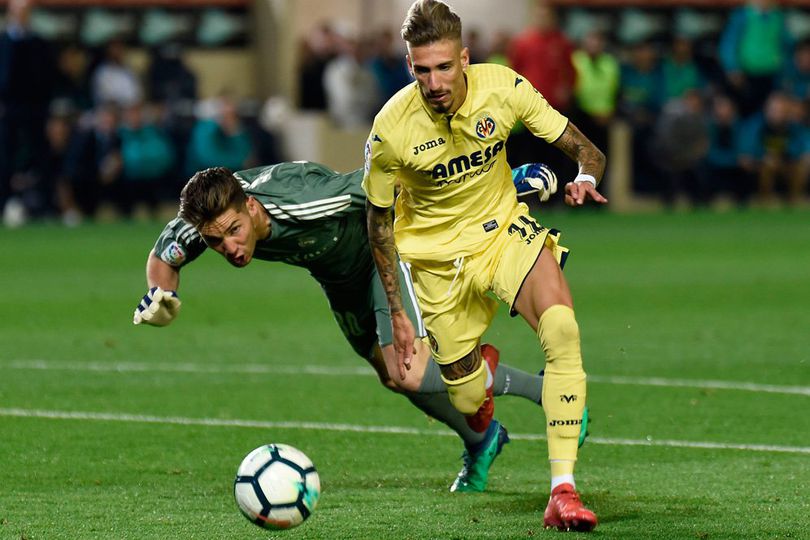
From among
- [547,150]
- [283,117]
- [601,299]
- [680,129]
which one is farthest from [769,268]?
[283,117]

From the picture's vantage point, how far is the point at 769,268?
16.8m

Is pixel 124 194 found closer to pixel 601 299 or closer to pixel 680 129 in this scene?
pixel 680 129

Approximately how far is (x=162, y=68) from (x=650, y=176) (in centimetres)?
732

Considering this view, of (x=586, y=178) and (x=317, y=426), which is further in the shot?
(x=317, y=426)

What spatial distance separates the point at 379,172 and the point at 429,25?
64 cm

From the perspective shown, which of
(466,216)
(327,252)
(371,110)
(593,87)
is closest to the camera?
(466,216)

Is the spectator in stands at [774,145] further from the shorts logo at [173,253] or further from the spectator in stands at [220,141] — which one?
the shorts logo at [173,253]

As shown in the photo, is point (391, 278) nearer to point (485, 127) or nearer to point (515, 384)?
point (485, 127)

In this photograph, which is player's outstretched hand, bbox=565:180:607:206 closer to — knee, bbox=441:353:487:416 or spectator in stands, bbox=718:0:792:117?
knee, bbox=441:353:487:416

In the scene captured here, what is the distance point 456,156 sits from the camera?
6.84m

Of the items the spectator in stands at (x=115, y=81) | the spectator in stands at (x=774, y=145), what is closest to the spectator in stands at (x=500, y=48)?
the spectator in stands at (x=774, y=145)

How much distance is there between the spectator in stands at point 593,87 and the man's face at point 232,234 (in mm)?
16582

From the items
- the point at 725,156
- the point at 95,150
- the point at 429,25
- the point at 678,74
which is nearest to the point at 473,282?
the point at 429,25

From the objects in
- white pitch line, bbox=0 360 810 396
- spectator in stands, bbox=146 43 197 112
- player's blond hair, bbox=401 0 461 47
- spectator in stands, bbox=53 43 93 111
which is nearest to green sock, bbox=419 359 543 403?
player's blond hair, bbox=401 0 461 47
